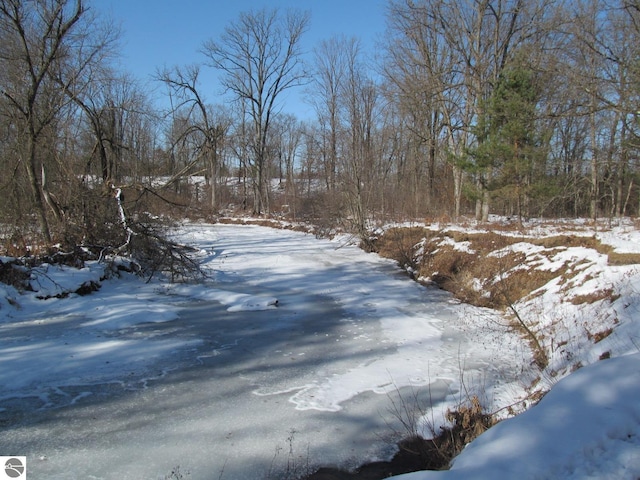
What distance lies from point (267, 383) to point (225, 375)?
0.63m

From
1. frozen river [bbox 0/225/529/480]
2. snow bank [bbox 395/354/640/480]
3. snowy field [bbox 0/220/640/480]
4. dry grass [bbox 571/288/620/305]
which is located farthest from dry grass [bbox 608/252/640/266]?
snow bank [bbox 395/354/640/480]

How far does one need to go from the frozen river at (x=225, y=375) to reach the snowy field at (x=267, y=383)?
0.02 metres

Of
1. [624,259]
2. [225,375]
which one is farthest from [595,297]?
[225,375]

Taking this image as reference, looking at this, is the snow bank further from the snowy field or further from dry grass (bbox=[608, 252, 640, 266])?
dry grass (bbox=[608, 252, 640, 266])

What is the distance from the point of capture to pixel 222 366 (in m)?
6.23

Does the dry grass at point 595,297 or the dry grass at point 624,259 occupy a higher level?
the dry grass at point 624,259

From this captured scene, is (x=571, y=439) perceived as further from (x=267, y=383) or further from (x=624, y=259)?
(x=624, y=259)

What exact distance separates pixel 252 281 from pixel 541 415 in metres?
10.3

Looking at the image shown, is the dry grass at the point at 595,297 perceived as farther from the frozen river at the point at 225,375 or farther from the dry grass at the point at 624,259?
the frozen river at the point at 225,375

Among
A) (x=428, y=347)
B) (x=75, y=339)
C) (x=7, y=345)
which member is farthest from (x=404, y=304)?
(x=7, y=345)

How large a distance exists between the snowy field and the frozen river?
0.02m

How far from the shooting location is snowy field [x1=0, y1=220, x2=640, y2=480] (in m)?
2.82

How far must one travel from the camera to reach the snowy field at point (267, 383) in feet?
9.24

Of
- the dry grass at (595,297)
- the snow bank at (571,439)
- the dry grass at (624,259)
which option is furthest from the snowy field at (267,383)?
the dry grass at (624,259)
